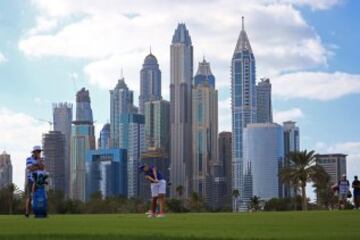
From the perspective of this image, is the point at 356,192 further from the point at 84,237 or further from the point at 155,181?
the point at 84,237

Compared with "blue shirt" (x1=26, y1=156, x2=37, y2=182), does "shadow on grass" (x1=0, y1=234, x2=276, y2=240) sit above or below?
below

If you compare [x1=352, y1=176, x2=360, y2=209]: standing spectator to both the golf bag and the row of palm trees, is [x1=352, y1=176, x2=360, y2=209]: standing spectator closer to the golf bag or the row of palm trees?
the golf bag

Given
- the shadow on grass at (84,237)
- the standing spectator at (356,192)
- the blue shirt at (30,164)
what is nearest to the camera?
the shadow on grass at (84,237)

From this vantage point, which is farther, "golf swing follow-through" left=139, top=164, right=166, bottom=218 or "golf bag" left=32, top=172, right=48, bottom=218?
"golf swing follow-through" left=139, top=164, right=166, bottom=218

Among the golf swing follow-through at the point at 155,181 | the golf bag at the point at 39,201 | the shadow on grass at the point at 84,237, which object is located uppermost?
the golf swing follow-through at the point at 155,181

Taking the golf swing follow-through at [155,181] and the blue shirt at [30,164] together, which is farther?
A: the golf swing follow-through at [155,181]

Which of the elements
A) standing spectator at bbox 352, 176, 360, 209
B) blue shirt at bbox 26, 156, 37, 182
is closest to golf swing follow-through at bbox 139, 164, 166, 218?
blue shirt at bbox 26, 156, 37, 182

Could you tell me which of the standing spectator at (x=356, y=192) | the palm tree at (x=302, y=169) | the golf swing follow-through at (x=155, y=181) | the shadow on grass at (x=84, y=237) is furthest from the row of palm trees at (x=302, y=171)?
the shadow on grass at (x=84, y=237)

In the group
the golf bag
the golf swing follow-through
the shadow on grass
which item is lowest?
the shadow on grass

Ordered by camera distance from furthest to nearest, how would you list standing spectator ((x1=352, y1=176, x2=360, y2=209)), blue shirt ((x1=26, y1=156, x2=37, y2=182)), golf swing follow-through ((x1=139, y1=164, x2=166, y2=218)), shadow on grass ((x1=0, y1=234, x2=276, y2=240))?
standing spectator ((x1=352, y1=176, x2=360, y2=209))
golf swing follow-through ((x1=139, y1=164, x2=166, y2=218))
blue shirt ((x1=26, y1=156, x2=37, y2=182))
shadow on grass ((x1=0, y1=234, x2=276, y2=240))

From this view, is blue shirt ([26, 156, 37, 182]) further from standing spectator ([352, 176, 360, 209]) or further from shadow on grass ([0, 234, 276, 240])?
standing spectator ([352, 176, 360, 209])

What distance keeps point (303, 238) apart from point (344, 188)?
1159 inches

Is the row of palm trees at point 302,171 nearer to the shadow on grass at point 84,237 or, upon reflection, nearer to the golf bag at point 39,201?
the golf bag at point 39,201

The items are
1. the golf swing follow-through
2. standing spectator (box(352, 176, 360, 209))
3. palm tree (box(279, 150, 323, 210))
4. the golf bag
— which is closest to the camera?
the golf bag
